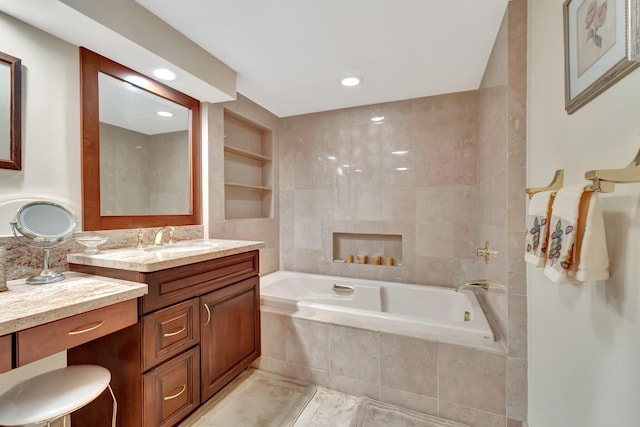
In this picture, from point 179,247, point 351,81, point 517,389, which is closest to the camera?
point 517,389

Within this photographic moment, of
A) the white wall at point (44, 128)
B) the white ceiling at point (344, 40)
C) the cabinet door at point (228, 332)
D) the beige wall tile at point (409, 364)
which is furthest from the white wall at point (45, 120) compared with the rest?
the beige wall tile at point (409, 364)

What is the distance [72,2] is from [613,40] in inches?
77.0

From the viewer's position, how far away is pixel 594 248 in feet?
2.23

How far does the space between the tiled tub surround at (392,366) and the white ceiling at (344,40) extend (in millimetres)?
1858

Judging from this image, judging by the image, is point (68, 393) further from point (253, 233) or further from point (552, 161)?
point (552, 161)

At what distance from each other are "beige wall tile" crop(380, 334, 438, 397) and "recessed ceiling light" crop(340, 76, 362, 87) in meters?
1.95

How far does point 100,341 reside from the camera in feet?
4.31

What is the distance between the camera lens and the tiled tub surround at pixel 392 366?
1.50m

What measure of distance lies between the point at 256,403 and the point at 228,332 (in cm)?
50

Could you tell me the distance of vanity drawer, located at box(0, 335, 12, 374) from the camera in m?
0.80

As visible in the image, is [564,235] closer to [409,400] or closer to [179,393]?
[409,400]

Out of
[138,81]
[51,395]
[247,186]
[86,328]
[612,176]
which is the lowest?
[51,395]

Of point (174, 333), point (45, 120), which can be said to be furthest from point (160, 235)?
point (45, 120)

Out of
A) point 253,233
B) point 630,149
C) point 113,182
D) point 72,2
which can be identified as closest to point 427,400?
point 630,149
